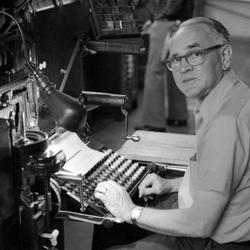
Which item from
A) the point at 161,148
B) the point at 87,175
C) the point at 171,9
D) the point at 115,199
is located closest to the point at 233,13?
the point at 171,9

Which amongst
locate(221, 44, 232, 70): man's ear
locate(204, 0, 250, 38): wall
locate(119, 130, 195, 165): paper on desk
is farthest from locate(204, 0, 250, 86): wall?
locate(221, 44, 232, 70): man's ear

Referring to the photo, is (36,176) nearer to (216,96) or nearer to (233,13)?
(216,96)

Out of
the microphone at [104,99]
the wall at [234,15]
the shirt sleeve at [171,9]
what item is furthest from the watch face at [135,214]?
the wall at [234,15]

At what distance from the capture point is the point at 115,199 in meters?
1.63

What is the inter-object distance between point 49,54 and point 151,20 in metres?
2.72

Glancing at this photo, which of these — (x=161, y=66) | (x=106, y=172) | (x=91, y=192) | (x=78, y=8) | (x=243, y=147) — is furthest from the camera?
(x=161, y=66)

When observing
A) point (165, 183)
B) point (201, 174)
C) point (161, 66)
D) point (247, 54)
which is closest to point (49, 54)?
point (165, 183)

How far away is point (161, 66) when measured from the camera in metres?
4.45

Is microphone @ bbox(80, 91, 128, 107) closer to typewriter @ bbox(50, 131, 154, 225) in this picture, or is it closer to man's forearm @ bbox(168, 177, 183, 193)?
typewriter @ bbox(50, 131, 154, 225)

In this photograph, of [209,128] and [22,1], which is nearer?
[209,128]

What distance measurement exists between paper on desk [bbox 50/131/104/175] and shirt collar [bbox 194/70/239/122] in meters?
0.53

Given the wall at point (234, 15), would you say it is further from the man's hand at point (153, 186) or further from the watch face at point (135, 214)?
the watch face at point (135, 214)

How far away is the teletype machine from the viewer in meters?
1.41

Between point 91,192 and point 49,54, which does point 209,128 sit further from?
point 49,54
